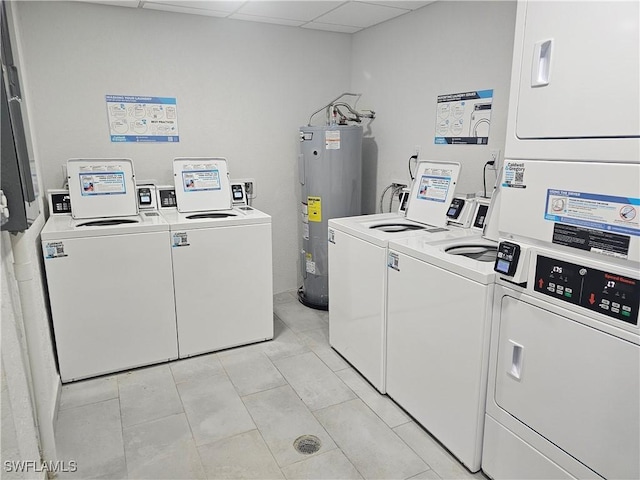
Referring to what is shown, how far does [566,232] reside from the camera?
4.84 feet

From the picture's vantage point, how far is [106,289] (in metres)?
2.67

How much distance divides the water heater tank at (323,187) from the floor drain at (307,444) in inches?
64.4

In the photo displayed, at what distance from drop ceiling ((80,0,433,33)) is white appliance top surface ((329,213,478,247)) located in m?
1.45

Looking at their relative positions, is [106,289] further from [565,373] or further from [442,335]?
[565,373]

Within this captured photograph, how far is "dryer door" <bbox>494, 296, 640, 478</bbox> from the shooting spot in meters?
1.35

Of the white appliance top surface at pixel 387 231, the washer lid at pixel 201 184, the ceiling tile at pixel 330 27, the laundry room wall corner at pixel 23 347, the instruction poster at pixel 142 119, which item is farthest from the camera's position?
the ceiling tile at pixel 330 27

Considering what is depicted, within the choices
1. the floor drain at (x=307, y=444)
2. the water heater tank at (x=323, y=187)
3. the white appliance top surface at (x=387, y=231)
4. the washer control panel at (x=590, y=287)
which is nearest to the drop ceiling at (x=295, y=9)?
the water heater tank at (x=323, y=187)

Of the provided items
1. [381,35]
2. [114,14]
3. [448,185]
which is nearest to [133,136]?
[114,14]

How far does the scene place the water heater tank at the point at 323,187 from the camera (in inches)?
136

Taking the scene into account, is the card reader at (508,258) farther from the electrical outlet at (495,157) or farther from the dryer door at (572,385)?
the electrical outlet at (495,157)

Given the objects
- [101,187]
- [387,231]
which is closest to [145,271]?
[101,187]

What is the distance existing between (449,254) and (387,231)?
0.69 metres

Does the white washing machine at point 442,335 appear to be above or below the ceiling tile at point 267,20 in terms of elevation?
below

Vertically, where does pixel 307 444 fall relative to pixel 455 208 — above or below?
below
